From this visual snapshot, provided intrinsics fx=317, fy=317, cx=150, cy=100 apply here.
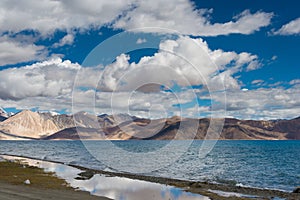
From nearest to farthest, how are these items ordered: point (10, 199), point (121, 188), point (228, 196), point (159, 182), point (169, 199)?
1. point (10, 199)
2. point (169, 199)
3. point (228, 196)
4. point (121, 188)
5. point (159, 182)

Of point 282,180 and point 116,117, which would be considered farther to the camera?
point 282,180

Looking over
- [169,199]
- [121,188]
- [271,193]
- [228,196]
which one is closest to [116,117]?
[121,188]

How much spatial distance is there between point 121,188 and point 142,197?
8.19 m

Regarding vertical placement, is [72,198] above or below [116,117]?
below

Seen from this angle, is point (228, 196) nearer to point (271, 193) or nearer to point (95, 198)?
point (271, 193)

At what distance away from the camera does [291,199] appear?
41844 mm

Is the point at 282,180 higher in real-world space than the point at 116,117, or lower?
lower

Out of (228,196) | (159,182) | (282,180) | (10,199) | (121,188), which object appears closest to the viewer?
(10,199)

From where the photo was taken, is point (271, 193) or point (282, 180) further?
point (282, 180)

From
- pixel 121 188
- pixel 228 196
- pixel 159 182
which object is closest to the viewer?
pixel 228 196

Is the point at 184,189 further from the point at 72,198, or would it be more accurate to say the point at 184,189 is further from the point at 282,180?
the point at 282,180

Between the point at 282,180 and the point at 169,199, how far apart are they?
37.3m

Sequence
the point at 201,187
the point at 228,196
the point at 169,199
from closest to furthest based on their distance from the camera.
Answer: the point at 169,199, the point at 228,196, the point at 201,187

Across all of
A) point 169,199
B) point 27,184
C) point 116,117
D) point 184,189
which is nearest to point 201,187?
point 184,189
